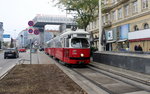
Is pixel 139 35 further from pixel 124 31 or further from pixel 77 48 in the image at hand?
pixel 77 48

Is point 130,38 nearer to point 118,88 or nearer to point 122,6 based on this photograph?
point 122,6

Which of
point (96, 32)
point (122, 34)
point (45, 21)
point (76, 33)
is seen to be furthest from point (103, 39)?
point (45, 21)

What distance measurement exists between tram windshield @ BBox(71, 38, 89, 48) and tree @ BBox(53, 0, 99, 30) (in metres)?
8.41

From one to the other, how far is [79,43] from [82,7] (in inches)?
351

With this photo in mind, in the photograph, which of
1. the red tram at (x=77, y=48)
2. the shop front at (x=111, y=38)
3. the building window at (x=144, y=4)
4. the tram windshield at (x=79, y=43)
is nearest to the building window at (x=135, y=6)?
the building window at (x=144, y=4)

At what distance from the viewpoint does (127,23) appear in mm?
31266

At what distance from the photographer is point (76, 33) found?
48.5 feet

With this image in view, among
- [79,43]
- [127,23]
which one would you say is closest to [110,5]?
[127,23]

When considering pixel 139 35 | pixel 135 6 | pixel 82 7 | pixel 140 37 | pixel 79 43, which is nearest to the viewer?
pixel 79 43

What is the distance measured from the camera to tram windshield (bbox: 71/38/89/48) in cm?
1468

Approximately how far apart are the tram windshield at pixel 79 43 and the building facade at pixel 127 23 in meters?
9.89

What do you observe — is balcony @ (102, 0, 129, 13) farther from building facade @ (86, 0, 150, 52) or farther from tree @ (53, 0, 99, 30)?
tree @ (53, 0, 99, 30)

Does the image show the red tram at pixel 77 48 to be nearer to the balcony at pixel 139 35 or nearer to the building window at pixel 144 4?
the balcony at pixel 139 35

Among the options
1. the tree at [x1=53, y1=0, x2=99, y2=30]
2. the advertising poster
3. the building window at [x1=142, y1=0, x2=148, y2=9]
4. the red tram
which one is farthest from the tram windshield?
the advertising poster
